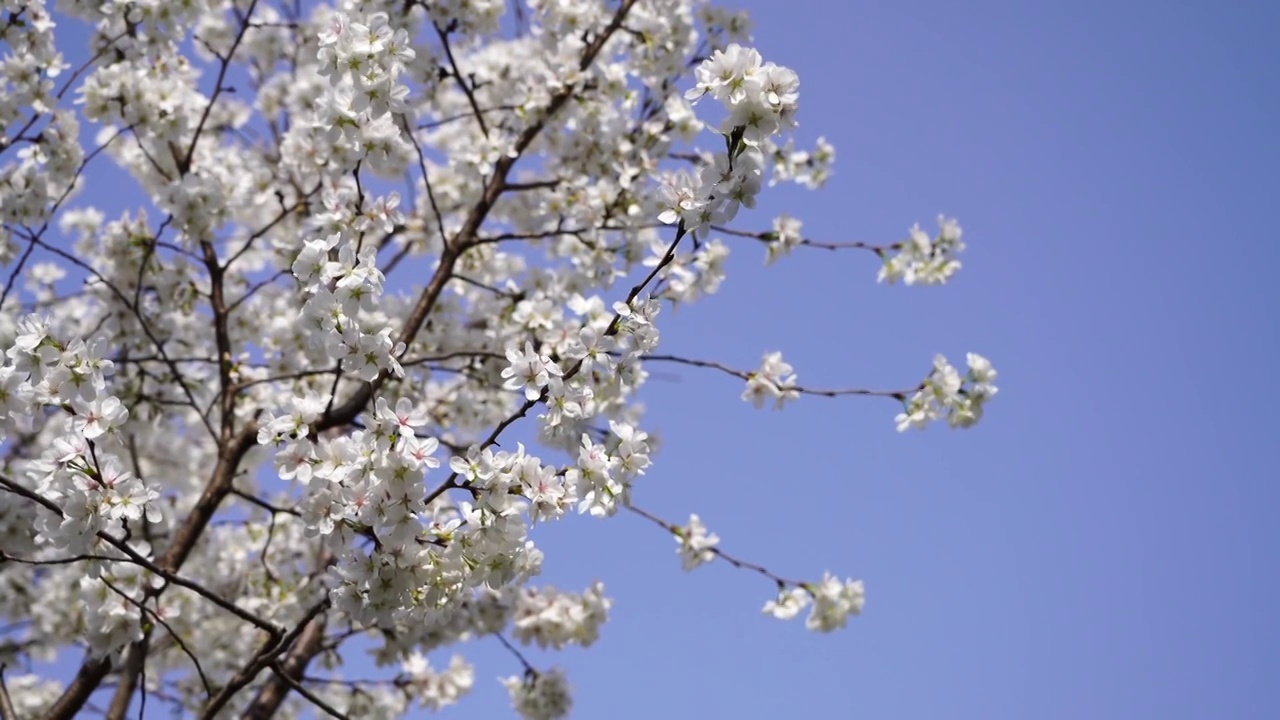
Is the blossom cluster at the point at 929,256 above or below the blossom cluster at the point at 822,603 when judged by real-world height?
above

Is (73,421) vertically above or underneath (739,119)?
underneath

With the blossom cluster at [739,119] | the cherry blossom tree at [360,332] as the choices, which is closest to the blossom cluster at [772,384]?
the cherry blossom tree at [360,332]

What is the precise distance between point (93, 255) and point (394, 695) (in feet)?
12.9

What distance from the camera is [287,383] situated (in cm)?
580

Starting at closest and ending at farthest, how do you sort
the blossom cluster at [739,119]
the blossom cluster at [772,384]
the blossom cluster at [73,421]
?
the blossom cluster at [739,119] < the blossom cluster at [73,421] < the blossom cluster at [772,384]

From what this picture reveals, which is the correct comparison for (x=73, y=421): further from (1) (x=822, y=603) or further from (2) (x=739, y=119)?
(1) (x=822, y=603)

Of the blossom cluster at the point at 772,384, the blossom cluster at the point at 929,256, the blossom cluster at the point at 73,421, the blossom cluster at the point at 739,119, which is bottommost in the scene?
the blossom cluster at the point at 73,421

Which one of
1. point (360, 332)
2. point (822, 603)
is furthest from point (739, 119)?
point (822, 603)

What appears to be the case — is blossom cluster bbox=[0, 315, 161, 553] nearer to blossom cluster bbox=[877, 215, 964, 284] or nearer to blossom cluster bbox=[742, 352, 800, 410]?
blossom cluster bbox=[742, 352, 800, 410]

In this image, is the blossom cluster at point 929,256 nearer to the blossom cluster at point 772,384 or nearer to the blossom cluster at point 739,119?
the blossom cluster at point 772,384

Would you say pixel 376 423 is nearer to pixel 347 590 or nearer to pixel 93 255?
pixel 347 590

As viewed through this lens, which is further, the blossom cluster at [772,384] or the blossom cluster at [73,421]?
the blossom cluster at [772,384]

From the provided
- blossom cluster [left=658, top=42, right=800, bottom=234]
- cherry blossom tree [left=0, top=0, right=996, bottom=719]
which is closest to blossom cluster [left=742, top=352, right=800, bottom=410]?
cherry blossom tree [left=0, top=0, right=996, bottom=719]

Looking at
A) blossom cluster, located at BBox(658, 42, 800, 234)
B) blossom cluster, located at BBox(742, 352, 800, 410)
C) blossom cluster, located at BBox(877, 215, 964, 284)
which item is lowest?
blossom cluster, located at BBox(658, 42, 800, 234)
